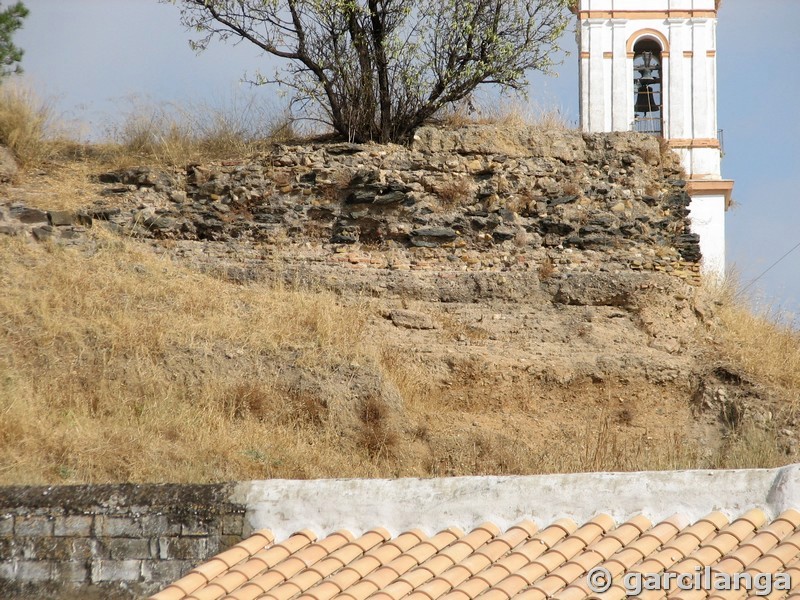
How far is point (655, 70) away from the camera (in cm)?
2248

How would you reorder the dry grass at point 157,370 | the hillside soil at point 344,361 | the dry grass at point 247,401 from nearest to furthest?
1. the dry grass at point 157,370
2. the dry grass at point 247,401
3. the hillside soil at point 344,361

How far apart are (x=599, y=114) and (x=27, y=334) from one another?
16858 millimetres

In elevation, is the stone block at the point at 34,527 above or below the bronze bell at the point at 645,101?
below

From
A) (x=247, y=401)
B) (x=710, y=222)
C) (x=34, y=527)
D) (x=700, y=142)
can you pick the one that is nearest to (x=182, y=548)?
(x=34, y=527)

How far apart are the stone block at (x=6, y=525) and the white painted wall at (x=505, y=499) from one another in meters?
1.43

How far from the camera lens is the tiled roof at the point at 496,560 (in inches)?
187

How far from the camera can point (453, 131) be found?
11.8 m

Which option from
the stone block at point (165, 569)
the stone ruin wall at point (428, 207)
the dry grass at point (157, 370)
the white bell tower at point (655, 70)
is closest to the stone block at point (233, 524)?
the stone block at point (165, 569)

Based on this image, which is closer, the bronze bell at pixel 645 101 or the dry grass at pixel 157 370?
the dry grass at pixel 157 370

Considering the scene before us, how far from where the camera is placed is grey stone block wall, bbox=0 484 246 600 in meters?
5.57

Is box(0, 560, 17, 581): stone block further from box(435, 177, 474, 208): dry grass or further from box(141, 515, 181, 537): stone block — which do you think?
box(435, 177, 474, 208): dry grass

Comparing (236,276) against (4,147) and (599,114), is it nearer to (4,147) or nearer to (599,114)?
(4,147)

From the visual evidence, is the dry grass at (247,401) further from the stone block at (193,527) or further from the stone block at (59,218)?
the stone block at (193,527)

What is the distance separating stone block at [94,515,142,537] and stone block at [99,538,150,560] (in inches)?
1.4
